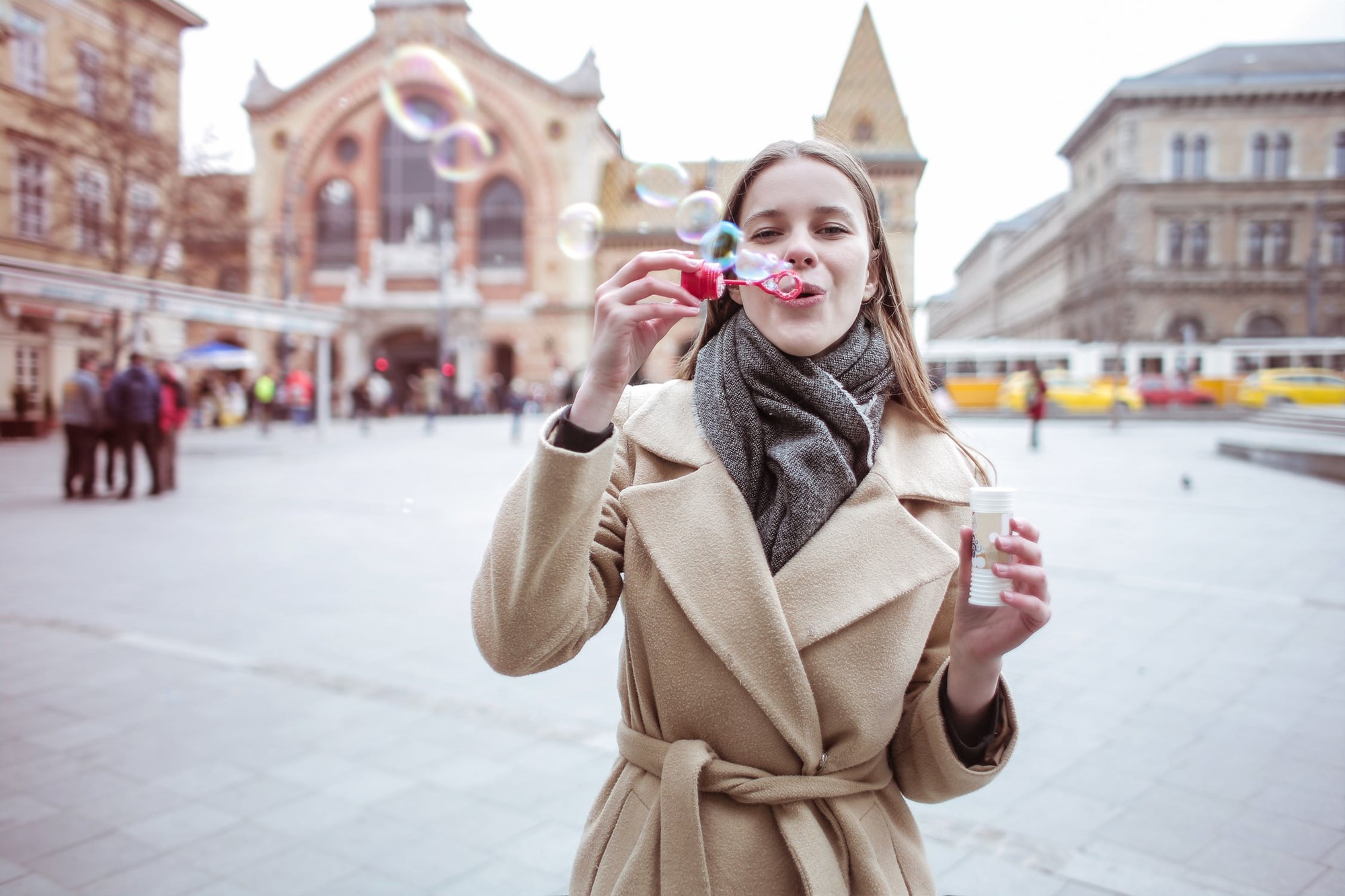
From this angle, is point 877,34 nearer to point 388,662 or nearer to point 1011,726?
point 1011,726

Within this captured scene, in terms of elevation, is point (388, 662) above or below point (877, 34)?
below

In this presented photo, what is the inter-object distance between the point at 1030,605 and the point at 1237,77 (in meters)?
37.5

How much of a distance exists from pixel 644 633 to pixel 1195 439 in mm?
22741

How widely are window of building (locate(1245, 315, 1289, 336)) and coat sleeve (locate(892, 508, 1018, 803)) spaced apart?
4751 centimetres

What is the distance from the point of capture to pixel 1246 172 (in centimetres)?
3509

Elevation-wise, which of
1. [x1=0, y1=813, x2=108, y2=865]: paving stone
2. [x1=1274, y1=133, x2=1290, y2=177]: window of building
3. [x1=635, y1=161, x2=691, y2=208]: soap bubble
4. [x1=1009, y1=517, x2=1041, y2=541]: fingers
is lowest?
[x1=0, y1=813, x2=108, y2=865]: paving stone

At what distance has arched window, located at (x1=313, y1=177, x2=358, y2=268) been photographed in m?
37.8

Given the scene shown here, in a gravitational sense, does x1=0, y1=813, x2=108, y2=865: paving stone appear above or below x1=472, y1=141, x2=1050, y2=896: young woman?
below

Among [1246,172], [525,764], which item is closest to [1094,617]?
[525,764]

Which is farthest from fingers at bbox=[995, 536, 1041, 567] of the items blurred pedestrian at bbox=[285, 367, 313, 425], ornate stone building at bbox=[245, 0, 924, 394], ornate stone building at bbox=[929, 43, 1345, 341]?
ornate stone building at bbox=[245, 0, 924, 394]

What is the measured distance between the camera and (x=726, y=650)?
123 cm

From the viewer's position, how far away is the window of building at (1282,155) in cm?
3089

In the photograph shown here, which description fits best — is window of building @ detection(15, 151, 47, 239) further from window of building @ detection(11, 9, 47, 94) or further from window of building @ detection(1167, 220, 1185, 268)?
window of building @ detection(1167, 220, 1185, 268)

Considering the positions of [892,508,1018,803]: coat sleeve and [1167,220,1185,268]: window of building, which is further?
[1167,220,1185,268]: window of building
